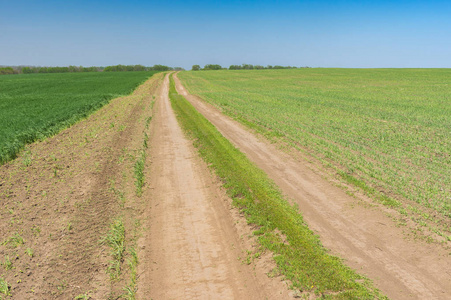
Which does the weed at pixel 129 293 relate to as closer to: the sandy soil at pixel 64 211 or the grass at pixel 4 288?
the sandy soil at pixel 64 211

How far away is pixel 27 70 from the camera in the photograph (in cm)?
13962

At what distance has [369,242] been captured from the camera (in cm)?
652

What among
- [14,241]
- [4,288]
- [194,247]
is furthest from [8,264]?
[194,247]

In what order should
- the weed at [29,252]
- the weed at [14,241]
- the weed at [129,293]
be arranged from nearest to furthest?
1. the weed at [129,293]
2. the weed at [29,252]
3. the weed at [14,241]

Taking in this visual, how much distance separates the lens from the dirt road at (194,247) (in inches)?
208

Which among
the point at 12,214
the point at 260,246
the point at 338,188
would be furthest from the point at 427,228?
the point at 12,214

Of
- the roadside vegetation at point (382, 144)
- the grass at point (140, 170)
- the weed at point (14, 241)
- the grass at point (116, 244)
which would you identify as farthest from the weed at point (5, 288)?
the roadside vegetation at point (382, 144)

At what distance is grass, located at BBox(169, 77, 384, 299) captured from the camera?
5184 millimetres

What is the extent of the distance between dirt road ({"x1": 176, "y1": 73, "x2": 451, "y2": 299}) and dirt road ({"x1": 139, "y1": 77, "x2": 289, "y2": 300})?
197 cm

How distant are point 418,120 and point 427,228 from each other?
49.4 feet

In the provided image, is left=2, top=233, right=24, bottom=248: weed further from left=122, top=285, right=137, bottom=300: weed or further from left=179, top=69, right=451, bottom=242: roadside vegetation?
left=179, top=69, right=451, bottom=242: roadside vegetation

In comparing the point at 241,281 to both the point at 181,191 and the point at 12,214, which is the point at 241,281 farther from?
the point at 12,214

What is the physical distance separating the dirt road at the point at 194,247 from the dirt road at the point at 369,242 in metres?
1.97

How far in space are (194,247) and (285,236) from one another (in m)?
2.18
